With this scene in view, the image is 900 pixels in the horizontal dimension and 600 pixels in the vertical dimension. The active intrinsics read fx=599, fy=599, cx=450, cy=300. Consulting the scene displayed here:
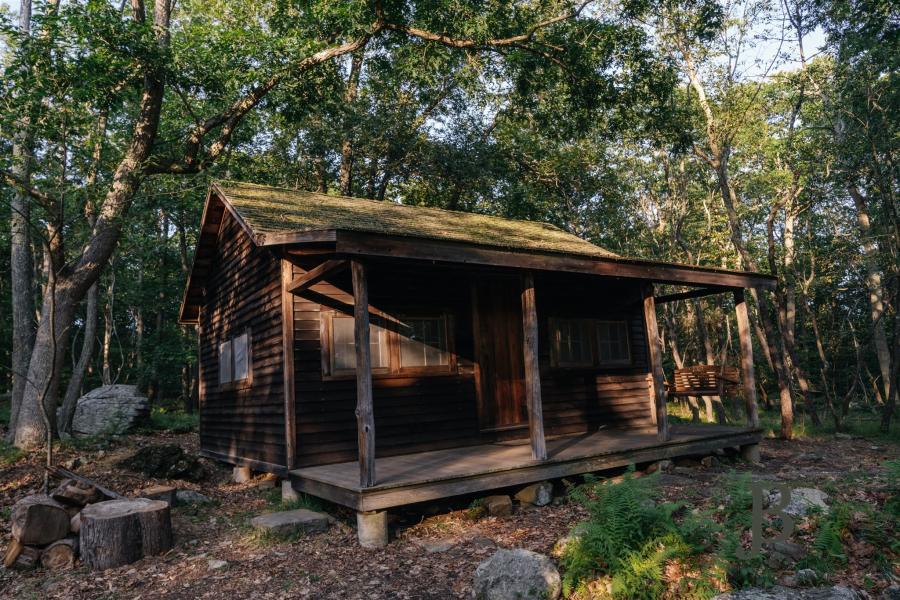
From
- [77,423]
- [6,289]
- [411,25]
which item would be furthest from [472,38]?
[6,289]

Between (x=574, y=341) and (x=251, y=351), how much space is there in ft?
19.6

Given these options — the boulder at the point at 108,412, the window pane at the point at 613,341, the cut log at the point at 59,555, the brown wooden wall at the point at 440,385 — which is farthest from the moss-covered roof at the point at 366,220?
the boulder at the point at 108,412

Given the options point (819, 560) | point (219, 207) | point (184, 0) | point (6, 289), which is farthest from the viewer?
point (6, 289)

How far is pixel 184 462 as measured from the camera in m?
10.3

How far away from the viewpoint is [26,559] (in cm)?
606

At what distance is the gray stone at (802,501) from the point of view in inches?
202

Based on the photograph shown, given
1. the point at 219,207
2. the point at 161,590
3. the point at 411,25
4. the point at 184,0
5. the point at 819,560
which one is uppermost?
the point at 184,0

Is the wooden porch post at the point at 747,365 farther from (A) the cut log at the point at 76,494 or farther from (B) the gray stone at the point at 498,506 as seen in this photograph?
(A) the cut log at the point at 76,494

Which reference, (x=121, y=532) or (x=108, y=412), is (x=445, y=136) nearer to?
(x=108, y=412)

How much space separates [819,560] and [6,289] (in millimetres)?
34912

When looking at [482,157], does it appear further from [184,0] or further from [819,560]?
[819,560]

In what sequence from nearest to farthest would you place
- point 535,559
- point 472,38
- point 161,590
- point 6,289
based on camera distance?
point 535,559, point 161,590, point 472,38, point 6,289

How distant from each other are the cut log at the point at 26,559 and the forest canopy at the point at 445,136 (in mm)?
1699

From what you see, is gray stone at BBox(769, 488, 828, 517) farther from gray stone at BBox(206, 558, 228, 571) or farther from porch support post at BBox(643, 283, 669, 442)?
gray stone at BBox(206, 558, 228, 571)
